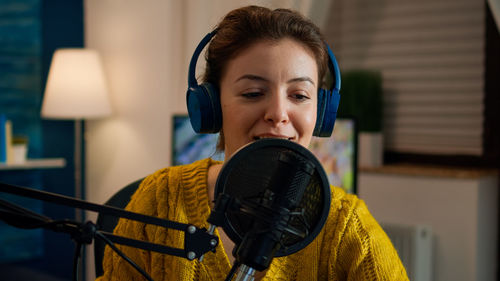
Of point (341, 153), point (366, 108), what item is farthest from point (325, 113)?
point (366, 108)

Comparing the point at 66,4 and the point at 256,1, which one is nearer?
the point at 256,1

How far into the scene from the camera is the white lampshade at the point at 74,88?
291 centimetres

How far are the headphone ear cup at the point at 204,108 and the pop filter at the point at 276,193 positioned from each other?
15.3 inches

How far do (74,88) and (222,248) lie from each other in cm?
227

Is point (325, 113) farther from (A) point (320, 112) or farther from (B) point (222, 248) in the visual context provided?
(B) point (222, 248)

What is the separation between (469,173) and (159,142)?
5.40 ft

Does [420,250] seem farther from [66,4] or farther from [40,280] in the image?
[66,4]

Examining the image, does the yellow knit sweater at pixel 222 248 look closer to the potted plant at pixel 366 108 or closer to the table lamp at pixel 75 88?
the potted plant at pixel 366 108

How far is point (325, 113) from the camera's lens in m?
0.90

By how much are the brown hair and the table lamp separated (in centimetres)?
213

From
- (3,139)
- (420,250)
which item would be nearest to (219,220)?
(420,250)

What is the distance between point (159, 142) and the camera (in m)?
3.01

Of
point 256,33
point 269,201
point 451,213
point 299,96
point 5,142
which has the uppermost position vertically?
point 256,33

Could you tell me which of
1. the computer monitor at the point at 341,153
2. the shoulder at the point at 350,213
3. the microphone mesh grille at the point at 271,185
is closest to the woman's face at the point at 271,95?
the shoulder at the point at 350,213
